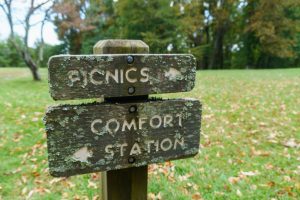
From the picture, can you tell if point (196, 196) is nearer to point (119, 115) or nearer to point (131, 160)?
point (131, 160)

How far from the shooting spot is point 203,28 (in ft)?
95.6

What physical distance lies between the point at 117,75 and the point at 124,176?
583mm

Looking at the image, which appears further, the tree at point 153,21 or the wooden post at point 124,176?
the tree at point 153,21

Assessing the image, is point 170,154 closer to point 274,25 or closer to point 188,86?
point 188,86

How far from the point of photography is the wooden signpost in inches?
56.3

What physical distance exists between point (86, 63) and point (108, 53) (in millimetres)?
207

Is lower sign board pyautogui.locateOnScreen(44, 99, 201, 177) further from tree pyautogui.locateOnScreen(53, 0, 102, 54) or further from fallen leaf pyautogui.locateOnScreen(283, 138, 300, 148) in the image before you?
tree pyautogui.locateOnScreen(53, 0, 102, 54)

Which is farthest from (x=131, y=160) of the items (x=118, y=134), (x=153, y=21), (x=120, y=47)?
(x=153, y=21)

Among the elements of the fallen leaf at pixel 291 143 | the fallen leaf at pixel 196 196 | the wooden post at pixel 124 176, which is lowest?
the fallen leaf at pixel 196 196

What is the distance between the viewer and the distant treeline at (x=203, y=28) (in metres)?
25.3

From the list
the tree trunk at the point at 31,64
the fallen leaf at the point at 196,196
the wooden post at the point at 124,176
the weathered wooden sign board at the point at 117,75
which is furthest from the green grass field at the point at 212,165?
the tree trunk at the point at 31,64

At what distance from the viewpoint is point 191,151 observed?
5.66 feet

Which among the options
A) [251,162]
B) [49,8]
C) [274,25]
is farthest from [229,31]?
[251,162]

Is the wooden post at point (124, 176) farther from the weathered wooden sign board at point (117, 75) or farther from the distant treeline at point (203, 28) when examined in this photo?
the distant treeline at point (203, 28)
